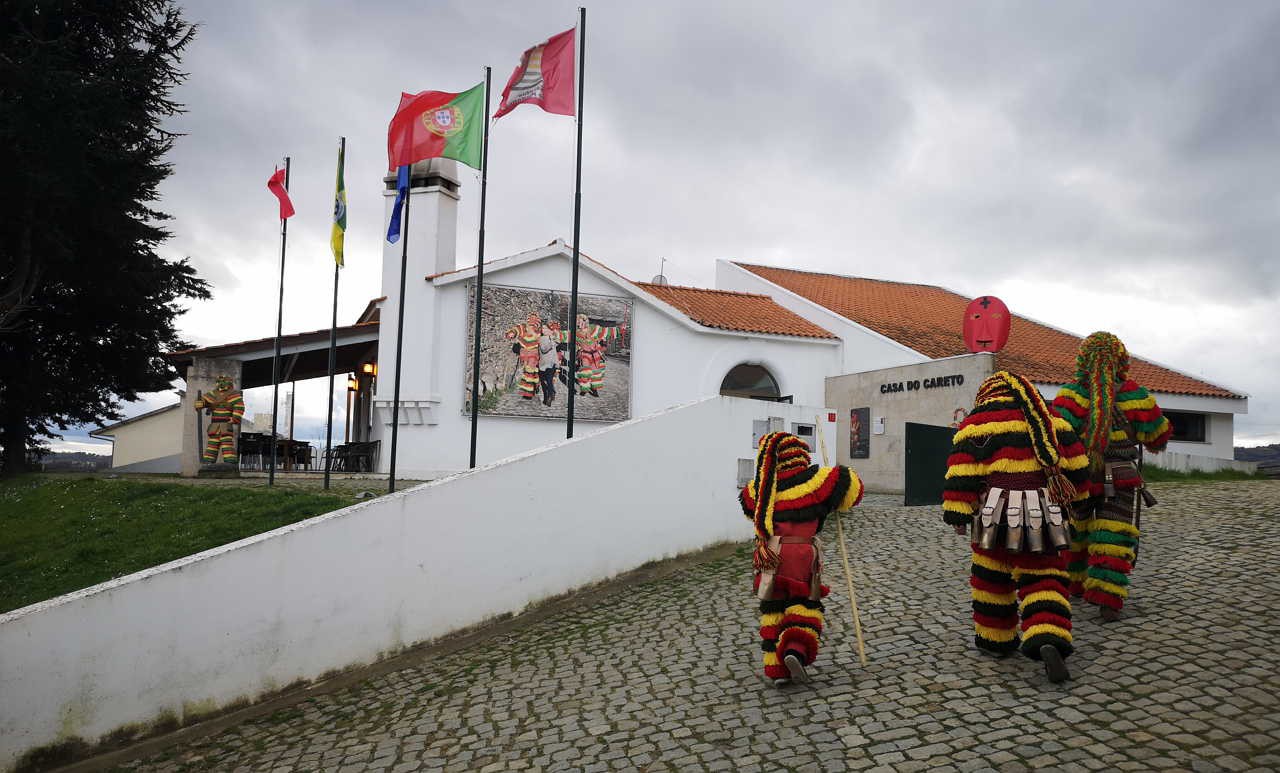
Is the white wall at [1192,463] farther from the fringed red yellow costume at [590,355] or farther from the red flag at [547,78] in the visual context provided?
the red flag at [547,78]

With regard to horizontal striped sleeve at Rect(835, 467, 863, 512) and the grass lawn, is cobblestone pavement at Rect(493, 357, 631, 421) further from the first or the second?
horizontal striped sleeve at Rect(835, 467, 863, 512)

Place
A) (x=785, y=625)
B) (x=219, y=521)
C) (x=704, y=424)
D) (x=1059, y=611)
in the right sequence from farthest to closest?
(x=219, y=521) → (x=704, y=424) → (x=785, y=625) → (x=1059, y=611)

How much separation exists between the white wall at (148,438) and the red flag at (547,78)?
91.3 feet

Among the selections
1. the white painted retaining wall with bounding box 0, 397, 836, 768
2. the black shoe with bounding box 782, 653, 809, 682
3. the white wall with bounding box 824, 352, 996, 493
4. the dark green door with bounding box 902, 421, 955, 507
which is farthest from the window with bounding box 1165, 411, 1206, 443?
the black shoe with bounding box 782, 653, 809, 682

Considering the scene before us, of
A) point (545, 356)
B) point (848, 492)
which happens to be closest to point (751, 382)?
point (545, 356)

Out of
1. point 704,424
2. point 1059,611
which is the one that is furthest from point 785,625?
point 704,424

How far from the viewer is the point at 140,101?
66.7ft

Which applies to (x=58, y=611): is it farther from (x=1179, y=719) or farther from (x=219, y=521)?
(x=1179, y=719)

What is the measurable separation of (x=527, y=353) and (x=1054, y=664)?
47.1ft

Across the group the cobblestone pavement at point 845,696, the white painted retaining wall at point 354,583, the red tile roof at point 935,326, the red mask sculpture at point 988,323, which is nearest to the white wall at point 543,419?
the red tile roof at point 935,326

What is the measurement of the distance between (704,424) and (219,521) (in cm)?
Result: 714

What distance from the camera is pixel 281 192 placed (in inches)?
678

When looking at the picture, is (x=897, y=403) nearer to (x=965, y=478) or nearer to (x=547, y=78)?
(x=547, y=78)

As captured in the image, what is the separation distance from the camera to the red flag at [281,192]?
17.2 metres
